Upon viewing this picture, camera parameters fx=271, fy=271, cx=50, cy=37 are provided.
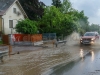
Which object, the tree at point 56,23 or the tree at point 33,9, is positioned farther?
the tree at point 33,9

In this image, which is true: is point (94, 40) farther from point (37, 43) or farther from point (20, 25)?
point (20, 25)

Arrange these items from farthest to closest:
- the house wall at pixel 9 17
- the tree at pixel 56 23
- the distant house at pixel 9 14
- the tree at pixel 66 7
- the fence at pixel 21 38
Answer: the tree at pixel 66 7
the tree at pixel 56 23
the house wall at pixel 9 17
the distant house at pixel 9 14
the fence at pixel 21 38

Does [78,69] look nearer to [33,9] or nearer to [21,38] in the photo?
[21,38]

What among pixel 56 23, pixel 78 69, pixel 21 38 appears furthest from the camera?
pixel 56 23

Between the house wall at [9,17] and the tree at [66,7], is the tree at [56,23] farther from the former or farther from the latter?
the tree at [66,7]

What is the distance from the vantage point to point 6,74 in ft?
39.3

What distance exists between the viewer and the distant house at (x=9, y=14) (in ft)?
142

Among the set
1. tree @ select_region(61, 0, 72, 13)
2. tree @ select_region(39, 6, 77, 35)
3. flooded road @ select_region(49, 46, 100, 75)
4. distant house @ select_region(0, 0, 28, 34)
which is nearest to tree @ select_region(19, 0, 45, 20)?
tree @ select_region(39, 6, 77, 35)

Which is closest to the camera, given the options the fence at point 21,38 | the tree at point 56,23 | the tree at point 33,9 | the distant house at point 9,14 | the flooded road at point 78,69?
the flooded road at point 78,69

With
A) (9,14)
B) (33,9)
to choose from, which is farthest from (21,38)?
(33,9)

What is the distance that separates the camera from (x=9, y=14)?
4497cm

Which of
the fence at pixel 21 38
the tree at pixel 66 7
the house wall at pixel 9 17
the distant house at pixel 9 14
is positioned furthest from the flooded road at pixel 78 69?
the tree at pixel 66 7

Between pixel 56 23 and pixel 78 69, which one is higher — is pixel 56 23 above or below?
above

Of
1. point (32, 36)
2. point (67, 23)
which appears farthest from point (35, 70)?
point (67, 23)
